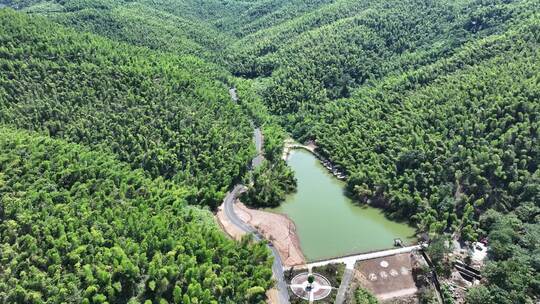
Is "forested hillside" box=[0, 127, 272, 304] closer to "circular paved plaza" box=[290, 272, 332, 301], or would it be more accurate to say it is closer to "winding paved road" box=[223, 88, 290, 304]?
"winding paved road" box=[223, 88, 290, 304]

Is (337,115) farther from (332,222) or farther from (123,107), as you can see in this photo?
(123,107)

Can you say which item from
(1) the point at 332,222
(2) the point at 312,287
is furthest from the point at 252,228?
(2) the point at 312,287

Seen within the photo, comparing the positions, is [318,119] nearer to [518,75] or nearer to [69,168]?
[518,75]

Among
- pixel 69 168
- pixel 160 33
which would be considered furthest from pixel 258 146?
pixel 160 33

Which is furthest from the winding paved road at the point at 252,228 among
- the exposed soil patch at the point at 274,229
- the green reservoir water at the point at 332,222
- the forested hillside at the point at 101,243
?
the green reservoir water at the point at 332,222

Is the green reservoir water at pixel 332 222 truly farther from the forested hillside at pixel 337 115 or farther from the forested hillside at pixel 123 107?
the forested hillside at pixel 123 107
